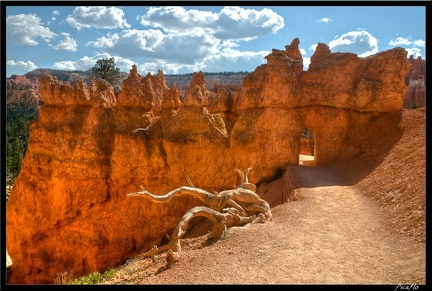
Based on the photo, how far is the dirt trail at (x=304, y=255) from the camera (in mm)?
6734

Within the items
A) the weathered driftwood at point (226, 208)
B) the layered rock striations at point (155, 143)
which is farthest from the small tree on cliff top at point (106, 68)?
the weathered driftwood at point (226, 208)

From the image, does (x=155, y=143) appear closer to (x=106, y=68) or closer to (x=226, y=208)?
(x=226, y=208)

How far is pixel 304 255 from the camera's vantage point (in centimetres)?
769

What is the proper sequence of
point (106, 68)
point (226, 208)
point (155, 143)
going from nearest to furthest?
point (226, 208)
point (155, 143)
point (106, 68)

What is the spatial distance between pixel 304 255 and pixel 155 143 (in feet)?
34.7

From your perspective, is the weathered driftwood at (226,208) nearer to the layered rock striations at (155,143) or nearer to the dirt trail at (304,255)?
the dirt trail at (304,255)

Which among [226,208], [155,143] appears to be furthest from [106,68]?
[226,208]

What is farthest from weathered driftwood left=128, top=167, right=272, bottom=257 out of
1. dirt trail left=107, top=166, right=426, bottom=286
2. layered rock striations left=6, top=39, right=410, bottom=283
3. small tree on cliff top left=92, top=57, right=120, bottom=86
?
small tree on cliff top left=92, top=57, right=120, bottom=86

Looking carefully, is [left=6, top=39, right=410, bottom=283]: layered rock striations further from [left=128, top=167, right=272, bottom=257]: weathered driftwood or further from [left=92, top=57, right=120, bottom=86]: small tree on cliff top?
[left=92, top=57, right=120, bottom=86]: small tree on cliff top

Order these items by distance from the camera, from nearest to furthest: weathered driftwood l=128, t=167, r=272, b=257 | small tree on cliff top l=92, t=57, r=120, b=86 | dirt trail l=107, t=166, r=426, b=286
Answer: dirt trail l=107, t=166, r=426, b=286 → weathered driftwood l=128, t=167, r=272, b=257 → small tree on cliff top l=92, t=57, r=120, b=86

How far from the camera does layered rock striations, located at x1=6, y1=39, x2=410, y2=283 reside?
52.4 feet

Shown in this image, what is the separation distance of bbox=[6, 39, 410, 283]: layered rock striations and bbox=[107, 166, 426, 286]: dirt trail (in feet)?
19.1

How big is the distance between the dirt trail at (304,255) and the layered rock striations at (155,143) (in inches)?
230

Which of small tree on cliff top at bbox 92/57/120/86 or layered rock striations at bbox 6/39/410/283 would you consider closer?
layered rock striations at bbox 6/39/410/283
